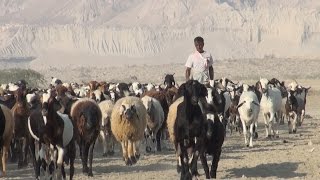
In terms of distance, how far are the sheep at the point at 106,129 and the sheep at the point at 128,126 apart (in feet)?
7.00

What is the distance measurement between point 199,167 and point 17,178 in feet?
13.9

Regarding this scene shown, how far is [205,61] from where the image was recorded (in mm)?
16500

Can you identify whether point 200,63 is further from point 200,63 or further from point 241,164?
point 241,164

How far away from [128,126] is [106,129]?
2826 mm

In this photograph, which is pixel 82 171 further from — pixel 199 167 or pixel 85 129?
pixel 199 167

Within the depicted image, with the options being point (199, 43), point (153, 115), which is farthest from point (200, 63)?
point (153, 115)

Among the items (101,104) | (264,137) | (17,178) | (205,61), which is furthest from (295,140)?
(17,178)

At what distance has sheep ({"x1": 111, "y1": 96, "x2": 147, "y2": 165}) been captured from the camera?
18.6 metres

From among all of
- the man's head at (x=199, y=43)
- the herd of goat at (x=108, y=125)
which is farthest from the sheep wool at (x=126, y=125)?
the man's head at (x=199, y=43)

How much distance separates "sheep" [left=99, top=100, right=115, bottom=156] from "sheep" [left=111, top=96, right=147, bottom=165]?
2134 millimetres

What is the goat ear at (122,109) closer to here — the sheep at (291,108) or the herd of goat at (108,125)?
the herd of goat at (108,125)

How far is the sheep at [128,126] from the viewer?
1862 centimetres

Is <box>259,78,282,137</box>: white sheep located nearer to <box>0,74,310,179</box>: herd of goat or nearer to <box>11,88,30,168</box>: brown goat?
<box>0,74,310,179</box>: herd of goat

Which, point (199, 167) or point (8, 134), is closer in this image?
point (8, 134)
